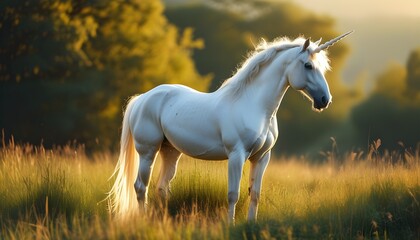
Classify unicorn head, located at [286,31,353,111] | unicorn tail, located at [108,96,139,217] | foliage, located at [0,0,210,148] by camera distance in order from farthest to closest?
foliage, located at [0,0,210,148] < unicorn tail, located at [108,96,139,217] < unicorn head, located at [286,31,353,111]

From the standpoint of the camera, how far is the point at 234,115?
255 inches

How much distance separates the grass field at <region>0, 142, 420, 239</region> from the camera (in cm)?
571

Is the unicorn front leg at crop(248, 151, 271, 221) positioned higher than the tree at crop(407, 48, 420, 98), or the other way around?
the tree at crop(407, 48, 420, 98)

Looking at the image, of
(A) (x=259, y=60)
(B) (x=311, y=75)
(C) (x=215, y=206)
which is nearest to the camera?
(B) (x=311, y=75)

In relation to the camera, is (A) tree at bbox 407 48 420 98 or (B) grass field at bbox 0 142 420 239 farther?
(A) tree at bbox 407 48 420 98

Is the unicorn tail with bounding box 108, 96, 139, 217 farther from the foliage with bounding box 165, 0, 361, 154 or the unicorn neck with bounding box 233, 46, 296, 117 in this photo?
the foliage with bounding box 165, 0, 361, 154

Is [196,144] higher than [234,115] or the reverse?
the reverse

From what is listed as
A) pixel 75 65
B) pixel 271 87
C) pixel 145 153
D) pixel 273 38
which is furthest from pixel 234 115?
pixel 273 38

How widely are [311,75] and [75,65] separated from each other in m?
13.5

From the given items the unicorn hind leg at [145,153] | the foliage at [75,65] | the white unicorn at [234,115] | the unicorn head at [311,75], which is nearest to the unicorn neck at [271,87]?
the white unicorn at [234,115]

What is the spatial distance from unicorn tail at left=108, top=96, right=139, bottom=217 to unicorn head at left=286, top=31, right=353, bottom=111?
2.26 m

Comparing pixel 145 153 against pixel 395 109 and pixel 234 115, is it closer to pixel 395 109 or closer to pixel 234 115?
pixel 234 115

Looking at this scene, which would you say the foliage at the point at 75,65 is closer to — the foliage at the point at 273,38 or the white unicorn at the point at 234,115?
the foliage at the point at 273,38

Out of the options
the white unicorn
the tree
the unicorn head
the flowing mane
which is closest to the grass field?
the white unicorn
